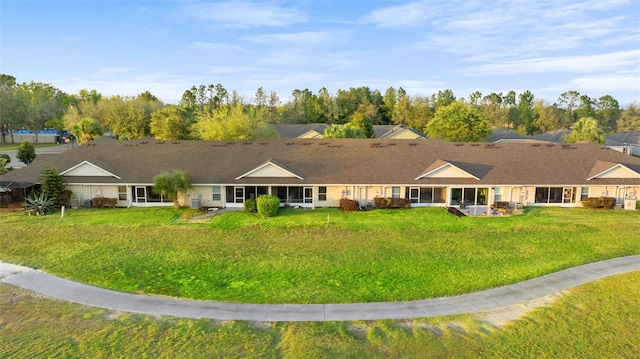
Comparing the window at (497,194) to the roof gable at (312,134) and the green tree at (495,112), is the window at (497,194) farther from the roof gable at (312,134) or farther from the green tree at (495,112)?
the green tree at (495,112)

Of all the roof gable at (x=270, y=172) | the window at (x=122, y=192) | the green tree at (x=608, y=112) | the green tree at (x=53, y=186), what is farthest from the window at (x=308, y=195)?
the green tree at (x=608, y=112)

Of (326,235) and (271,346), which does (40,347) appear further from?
(326,235)

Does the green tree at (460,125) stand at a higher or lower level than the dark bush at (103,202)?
higher

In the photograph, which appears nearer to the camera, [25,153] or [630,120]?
[25,153]

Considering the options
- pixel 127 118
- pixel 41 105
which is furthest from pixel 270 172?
pixel 41 105

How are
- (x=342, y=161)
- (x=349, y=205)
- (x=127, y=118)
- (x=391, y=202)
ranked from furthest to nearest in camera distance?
(x=127, y=118) → (x=342, y=161) → (x=391, y=202) → (x=349, y=205)

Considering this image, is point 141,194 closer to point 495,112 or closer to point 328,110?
point 328,110

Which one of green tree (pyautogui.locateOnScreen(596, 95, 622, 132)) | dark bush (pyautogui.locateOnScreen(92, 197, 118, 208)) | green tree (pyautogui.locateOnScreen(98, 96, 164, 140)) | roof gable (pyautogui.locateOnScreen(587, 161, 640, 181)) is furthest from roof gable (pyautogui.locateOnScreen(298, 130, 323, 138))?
Answer: green tree (pyautogui.locateOnScreen(596, 95, 622, 132))
